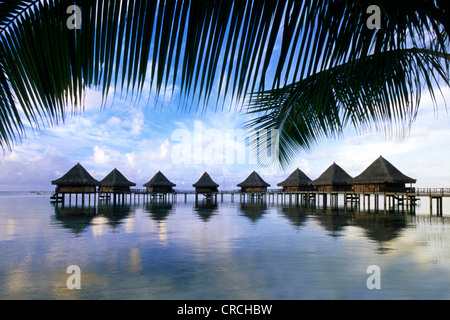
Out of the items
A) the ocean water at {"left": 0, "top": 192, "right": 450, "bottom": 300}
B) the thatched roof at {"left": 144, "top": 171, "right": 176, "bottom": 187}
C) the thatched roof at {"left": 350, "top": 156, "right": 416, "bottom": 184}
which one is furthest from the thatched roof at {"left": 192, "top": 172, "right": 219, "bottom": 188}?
the ocean water at {"left": 0, "top": 192, "right": 450, "bottom": 300}

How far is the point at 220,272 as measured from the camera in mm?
9875

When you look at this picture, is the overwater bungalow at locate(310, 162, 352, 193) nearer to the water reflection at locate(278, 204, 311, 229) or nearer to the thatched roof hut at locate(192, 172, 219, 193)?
the water reflection at locate(278, 204, 311, 229)

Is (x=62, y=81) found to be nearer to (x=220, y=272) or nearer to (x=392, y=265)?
(x=220, y=272)

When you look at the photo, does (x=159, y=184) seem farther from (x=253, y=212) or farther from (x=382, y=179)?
(x=382, y=179)

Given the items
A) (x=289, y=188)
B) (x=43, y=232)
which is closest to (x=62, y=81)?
(x=43, y=232)

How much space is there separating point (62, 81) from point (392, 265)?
1223 centimetres

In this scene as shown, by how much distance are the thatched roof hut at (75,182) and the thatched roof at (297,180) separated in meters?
25.6

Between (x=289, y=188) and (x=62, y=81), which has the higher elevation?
(x=62, y=81)

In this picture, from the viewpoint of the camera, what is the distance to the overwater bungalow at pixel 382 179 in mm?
28453

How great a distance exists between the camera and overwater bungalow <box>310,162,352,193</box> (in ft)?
115

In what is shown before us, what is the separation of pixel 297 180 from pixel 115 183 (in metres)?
25.2

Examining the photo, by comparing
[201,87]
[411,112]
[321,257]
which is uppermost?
[411,112]

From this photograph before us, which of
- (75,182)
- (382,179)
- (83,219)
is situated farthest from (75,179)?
(382,179)

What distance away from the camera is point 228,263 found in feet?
35.9
